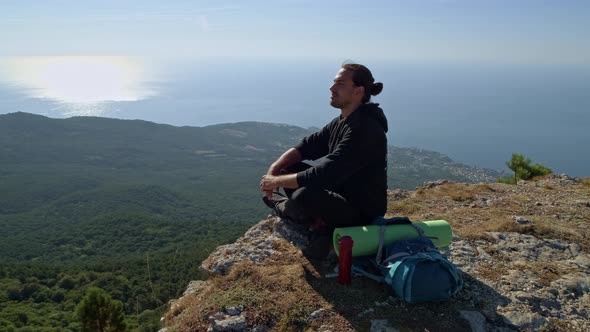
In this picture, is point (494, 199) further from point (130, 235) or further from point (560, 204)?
point (130, 235)

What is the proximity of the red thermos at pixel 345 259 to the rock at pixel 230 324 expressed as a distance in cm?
144

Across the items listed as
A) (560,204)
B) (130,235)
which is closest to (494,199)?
(560,204)

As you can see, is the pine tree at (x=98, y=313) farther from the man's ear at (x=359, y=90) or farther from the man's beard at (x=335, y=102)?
the man's ear at (x=359, y=90)

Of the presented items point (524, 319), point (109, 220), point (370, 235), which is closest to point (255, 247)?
point (370, 235)

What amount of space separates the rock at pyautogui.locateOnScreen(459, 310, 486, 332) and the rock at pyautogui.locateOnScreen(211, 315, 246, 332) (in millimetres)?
2785

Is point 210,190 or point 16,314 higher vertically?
point 16,314

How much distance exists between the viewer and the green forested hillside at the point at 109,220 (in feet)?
135

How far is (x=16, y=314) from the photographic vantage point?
127 ft

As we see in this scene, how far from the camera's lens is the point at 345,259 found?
5.40 meters

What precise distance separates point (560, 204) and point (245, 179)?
157643 millimetres

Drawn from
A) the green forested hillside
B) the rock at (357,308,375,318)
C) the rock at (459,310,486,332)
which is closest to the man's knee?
the rock at (357,308,375,318)

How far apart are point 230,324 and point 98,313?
1811 mm

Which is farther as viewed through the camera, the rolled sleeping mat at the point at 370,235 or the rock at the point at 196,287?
the rock at the point at 196,287

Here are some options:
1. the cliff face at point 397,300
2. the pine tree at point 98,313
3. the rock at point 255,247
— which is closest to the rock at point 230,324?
the cliff face at point 397,300
